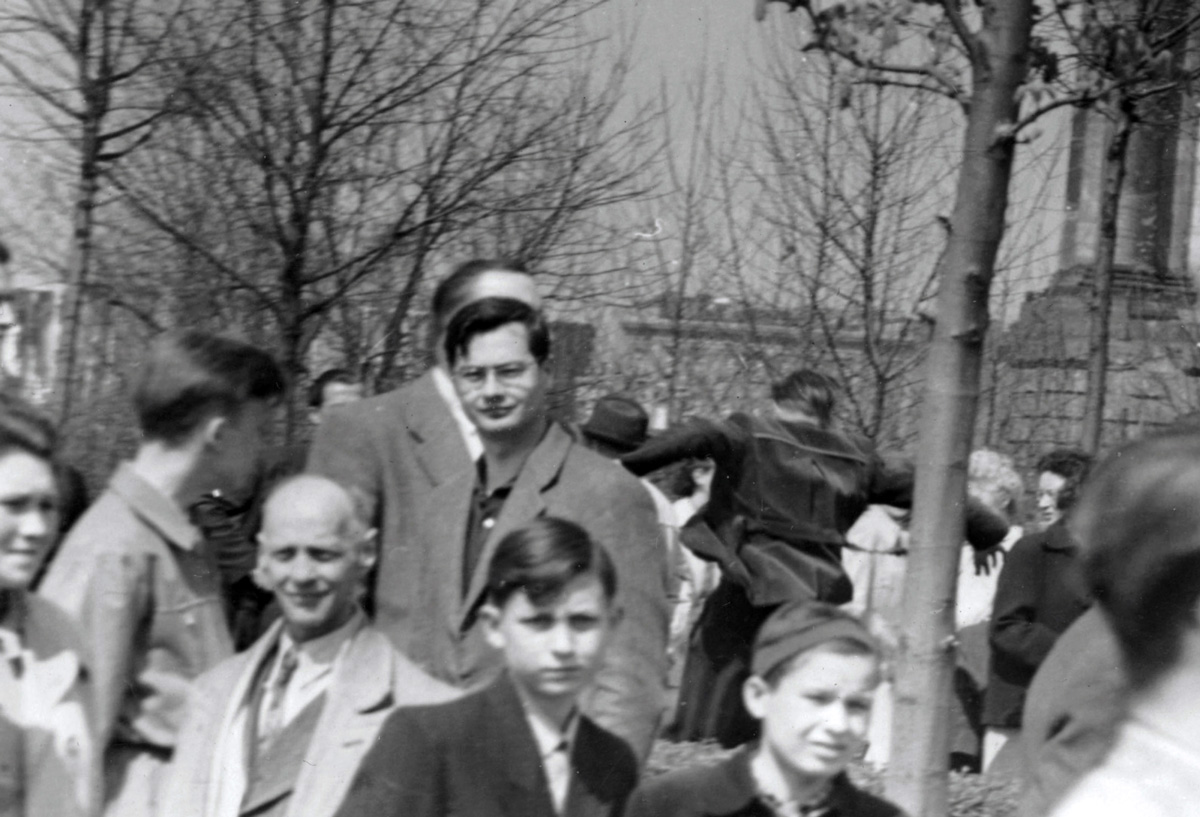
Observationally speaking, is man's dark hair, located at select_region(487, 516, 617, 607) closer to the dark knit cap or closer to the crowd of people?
the crowd of people

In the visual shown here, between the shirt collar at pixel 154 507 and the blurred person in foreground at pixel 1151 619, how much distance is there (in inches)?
83.5

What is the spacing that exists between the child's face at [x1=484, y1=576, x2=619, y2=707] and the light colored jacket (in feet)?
2.60

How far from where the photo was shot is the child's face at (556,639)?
3.24 meters

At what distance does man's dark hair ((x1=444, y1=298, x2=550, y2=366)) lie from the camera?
3.67 meters

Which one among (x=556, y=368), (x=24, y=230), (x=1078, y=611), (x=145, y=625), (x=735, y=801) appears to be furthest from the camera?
(x=556, y=368)

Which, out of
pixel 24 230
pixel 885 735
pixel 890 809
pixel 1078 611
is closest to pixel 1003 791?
pixel 1078 611

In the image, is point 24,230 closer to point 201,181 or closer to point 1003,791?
→ point 201,181

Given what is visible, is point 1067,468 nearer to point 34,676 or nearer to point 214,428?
point 214,428

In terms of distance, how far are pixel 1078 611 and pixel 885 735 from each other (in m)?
1.66

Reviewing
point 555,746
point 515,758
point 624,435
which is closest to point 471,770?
point 515,758

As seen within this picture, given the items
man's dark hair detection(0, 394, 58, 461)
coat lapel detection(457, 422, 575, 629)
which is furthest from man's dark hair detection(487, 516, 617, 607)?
man's dark hair detection(0, 394, 58, 461)

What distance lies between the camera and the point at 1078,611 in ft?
20.9

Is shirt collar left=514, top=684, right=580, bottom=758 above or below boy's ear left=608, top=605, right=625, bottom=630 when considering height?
below

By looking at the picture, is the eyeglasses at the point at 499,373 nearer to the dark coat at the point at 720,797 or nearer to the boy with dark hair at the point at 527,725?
the boy with dark hair at the point at 527,725
